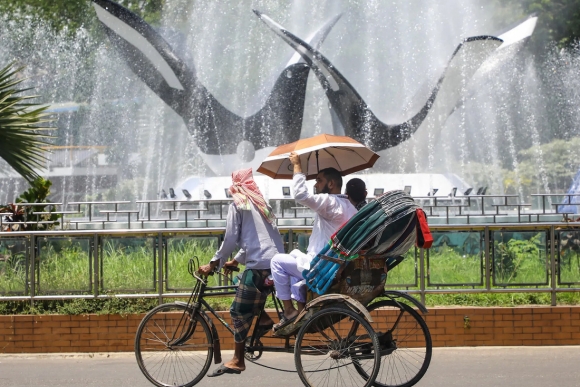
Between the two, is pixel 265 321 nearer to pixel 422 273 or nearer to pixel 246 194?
pixel 246 194

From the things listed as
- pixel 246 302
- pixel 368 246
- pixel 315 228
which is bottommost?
pixel 246 302

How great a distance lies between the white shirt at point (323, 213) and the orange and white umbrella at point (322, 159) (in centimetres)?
35

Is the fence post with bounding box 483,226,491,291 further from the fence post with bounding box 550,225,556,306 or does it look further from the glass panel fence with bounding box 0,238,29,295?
the glass panel fence with bounding box 0,238,29,295

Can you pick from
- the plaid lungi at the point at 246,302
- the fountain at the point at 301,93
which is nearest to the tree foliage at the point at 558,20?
the fountain at the point at 301,93

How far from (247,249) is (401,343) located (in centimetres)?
108

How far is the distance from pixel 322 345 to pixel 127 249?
3.02 meters

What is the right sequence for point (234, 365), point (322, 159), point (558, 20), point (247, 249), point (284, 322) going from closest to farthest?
point (284, 322)
point (234, 365)
point (247, 249)
point (322, 159)
point (558, 20)

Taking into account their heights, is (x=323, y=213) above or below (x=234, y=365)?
above

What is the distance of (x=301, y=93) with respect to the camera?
20359 mm

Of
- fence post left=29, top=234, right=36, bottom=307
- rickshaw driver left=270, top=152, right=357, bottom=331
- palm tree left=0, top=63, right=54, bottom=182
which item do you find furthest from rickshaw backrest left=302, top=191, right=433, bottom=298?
palm tree left=0, top=63, right=54, bottom=182

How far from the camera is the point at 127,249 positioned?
801 centimetres

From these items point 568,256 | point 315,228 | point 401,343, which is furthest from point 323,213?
point 568,256

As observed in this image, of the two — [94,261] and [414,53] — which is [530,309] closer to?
[94,261]

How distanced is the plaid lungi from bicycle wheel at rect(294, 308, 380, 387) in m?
0.41
